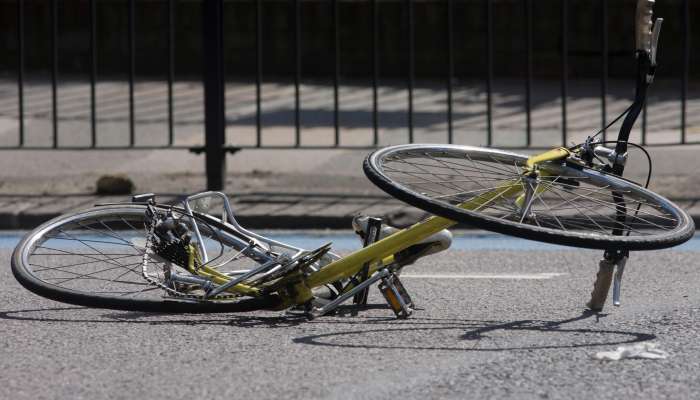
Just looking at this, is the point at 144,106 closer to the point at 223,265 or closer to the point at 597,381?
the point at 223,265

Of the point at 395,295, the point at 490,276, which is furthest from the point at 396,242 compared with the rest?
the point at 490,276

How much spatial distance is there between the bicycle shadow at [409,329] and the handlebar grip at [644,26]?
43.4 inches

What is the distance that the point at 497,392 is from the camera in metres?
4.68

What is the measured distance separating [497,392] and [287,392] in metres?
0.67

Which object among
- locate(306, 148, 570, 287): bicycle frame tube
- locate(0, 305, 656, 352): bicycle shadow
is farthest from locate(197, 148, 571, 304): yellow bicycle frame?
locate(0, 305, 656, 352): bicycle shadow

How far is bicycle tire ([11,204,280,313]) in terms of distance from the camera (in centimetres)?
575

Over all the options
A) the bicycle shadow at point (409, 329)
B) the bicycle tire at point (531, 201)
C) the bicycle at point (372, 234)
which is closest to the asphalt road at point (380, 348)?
the bicycle shadow at point (409, 329)

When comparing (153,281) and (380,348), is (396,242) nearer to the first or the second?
(380,348)

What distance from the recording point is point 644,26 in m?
5.96

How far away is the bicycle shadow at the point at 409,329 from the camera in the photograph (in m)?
5.38

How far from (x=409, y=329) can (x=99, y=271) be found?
64.3 inches

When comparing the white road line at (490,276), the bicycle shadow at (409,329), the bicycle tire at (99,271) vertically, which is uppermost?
the bicycle tire at (99,271)

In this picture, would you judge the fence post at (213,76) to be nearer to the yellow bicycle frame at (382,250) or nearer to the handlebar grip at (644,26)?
the yellow bicycle frame at (382,250)

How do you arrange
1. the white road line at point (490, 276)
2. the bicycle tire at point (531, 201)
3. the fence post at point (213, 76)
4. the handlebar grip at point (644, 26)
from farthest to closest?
the fence post at point (213, 76) < the white road line at point (490, 276) < the handlebar grip at point (644, 26) < the bicycle tire at point (531, 201)
